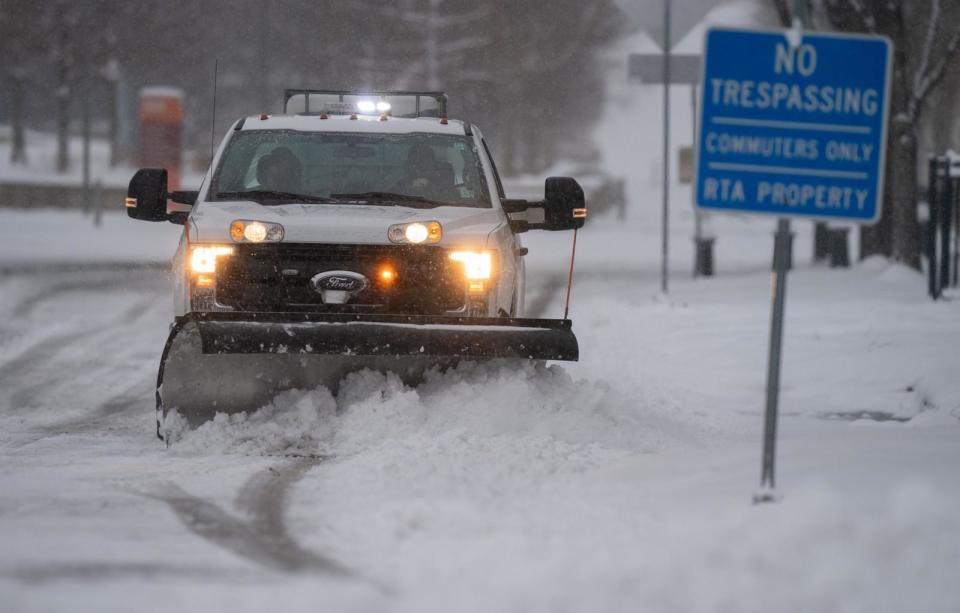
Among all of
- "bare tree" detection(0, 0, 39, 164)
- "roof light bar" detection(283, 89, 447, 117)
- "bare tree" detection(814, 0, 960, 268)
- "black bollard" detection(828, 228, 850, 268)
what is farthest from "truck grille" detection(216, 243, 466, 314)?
"bare tree" detection(0, 0, 39, 164)

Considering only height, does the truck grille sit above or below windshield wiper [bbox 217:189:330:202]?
below

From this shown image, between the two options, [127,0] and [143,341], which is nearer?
[143,341]

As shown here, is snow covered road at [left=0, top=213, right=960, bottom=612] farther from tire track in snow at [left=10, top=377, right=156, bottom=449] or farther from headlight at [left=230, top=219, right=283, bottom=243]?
headlight at [left=230, top=219, right=283, bottom=243]

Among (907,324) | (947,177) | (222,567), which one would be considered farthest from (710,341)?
(222,567)

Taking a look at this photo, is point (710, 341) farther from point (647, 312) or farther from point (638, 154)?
point (638, 154)

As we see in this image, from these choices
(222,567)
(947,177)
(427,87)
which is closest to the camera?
(222,567)

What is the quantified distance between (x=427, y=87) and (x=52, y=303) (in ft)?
107

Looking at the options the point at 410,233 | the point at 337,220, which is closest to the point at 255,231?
the point at 337,220

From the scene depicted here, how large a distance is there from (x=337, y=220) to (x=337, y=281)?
327 mm

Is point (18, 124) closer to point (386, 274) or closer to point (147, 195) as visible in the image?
point (147, 195)

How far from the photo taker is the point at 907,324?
12719 mm

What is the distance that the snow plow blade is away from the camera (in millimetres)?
7371

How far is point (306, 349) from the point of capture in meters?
7.42

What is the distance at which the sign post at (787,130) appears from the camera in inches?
214
